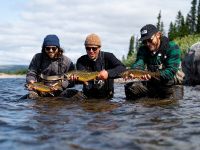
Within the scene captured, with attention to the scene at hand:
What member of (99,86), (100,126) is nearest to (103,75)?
(99,86)

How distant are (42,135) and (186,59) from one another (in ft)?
62.9

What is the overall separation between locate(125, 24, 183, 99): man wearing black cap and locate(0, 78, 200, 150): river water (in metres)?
0.80

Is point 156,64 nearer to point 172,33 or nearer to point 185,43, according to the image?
point 185,43

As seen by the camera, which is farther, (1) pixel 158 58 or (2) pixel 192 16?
(2) pixel 192 16

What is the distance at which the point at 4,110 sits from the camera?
383 inches

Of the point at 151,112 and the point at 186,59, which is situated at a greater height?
the point at 186,59

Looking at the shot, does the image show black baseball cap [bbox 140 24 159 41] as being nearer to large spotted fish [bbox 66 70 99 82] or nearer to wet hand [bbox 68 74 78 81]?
large spotted fish [bbox 66 70 99 82]

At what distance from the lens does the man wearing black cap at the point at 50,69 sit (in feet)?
39.1

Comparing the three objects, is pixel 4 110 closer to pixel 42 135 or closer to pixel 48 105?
pixel 48 105

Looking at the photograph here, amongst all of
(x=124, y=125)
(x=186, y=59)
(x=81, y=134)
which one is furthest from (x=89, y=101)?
(x=186, y=59)

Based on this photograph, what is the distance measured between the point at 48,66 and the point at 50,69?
10 centimetres

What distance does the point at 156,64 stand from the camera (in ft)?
36.9

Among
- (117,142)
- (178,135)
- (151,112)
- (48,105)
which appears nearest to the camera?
(117,142)

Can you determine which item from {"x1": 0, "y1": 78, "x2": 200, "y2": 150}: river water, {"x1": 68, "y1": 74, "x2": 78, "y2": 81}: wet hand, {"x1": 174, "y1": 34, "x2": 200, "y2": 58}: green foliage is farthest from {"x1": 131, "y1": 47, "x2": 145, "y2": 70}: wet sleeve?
{"x1": 174, "y1": 34, "x2": 200, "y2": 58}: green foliage
